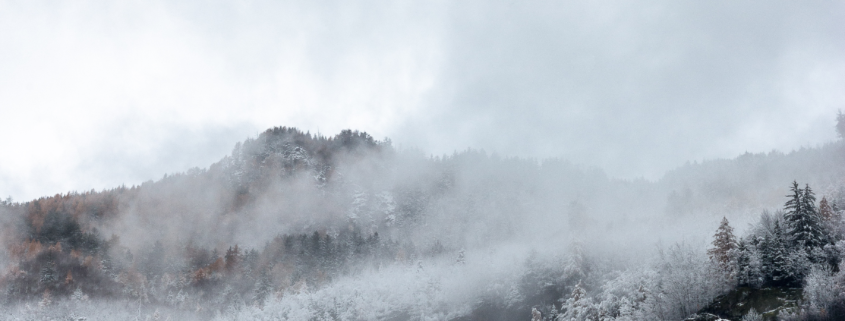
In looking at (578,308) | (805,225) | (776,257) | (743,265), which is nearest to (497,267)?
(578,308)

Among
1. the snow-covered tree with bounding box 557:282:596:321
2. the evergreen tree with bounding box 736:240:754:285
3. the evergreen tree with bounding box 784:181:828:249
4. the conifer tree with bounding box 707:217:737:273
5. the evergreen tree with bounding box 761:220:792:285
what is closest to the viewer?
the evergreen tree with bounding box 761:220:792:285

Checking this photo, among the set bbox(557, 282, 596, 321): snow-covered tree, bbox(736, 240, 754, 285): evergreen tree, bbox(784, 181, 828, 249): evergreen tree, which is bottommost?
bbox(557, 282, 596, 321): snow-covered tree

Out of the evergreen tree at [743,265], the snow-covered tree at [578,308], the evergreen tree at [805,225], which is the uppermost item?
the evergreen tree at [805,225]

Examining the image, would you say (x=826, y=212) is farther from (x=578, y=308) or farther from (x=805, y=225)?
(x=578, y=308)

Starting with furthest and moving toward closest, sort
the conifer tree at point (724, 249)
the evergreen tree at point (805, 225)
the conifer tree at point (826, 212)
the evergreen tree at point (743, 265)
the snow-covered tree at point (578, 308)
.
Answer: the snow-covered tree at point (578, 308) → the conifer tree at point (724, 249) → the conifer tree at point (826, 212) → the evergreen tree at point (743, 265) → the evergreen tree at point (805, 225)

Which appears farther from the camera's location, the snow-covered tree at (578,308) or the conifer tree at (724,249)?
the snow-covered tree at (578,308)

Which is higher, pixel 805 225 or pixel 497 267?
pixel 805 225

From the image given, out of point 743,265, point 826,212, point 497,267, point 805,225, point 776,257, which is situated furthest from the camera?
point 497,267

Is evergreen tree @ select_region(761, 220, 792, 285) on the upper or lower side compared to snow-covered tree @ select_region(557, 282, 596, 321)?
upper

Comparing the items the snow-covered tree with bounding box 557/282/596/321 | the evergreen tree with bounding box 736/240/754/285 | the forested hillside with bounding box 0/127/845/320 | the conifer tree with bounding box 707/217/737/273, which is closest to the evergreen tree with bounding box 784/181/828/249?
the forested hillside with bounding box 0/127/845/320

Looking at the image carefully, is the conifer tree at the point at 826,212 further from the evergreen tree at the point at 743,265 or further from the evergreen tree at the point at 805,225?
the evergreen tree at the point at 743,265

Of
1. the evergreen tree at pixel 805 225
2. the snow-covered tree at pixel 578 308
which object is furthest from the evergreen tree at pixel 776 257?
the snow-covered tree at pixel 578 308

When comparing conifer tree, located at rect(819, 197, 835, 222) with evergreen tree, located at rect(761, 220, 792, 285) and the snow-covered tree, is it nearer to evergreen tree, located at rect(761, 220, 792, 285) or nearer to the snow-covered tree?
evergreen tree, located at rect(761, 220, 792, 285)

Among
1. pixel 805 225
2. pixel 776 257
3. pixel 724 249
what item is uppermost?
pixel 805 225
